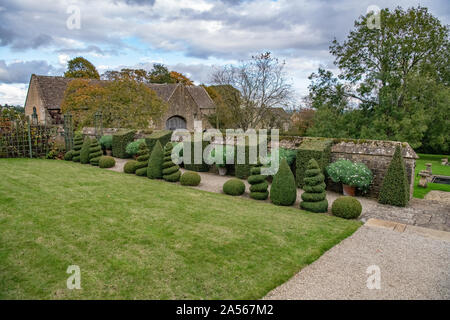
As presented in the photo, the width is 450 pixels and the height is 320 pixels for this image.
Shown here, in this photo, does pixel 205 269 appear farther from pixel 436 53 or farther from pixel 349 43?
pixel 436 53

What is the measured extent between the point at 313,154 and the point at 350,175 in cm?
157

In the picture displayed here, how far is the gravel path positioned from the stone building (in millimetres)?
23545

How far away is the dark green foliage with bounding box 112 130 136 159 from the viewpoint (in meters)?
18.1

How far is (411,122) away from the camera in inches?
707

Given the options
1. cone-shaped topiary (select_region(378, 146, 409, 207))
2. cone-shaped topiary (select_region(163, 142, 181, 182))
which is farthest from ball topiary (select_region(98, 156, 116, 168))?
cone-shaped topiary (select_region(378, 146, 409, 207))

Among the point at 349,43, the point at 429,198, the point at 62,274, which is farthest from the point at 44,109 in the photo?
the point at 429,198

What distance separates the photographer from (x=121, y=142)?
59.3 feet

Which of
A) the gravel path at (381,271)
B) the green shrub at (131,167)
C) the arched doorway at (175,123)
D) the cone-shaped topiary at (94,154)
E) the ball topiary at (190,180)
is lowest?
the gravel path at (381,271)

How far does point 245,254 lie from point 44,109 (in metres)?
31.8

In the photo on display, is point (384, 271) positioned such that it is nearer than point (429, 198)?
Yes

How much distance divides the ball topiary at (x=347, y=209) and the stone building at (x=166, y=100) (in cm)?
2156

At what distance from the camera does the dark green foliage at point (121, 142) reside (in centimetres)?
1808

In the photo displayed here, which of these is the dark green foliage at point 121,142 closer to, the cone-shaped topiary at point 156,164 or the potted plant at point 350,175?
the cone-shaped topiary at point 156,164

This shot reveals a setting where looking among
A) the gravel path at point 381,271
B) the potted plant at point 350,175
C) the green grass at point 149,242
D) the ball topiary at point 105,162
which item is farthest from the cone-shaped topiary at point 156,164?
the gravel path at point 381,271
